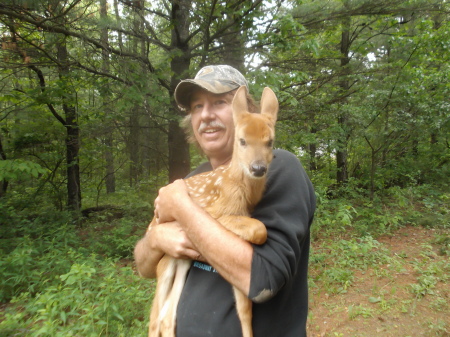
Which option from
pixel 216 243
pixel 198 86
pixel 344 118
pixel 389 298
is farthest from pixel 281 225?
pixel 344 118

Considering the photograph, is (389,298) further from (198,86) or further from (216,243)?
(198,86)

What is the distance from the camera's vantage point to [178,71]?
584cm

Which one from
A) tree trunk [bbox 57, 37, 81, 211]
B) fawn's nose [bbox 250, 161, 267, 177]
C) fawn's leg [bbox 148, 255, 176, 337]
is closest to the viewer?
fawn's nose [bbox 250, 161, 267, 177]

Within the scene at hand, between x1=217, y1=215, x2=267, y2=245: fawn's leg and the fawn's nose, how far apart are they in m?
0.28

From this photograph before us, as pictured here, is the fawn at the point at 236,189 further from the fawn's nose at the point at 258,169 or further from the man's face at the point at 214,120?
the man's face at the point at 214,120

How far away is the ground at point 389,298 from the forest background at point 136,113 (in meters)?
0.23

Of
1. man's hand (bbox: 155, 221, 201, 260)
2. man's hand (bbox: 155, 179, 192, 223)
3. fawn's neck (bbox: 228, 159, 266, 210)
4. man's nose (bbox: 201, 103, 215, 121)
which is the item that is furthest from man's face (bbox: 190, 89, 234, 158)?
man's hand (bbox: 155, 221, 201, 260)

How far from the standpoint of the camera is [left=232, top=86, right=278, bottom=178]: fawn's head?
1.68 m

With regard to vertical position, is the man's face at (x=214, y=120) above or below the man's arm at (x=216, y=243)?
above

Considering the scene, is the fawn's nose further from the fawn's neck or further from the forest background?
the forest background

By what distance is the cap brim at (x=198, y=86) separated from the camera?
1.83 metres

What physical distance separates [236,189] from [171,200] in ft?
1.27

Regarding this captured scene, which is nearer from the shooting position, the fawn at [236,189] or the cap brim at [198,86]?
the fawn at [236,189]

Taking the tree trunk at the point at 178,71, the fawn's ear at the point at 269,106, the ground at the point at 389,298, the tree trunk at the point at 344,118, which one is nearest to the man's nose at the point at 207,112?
the fawn's ear at the point at 269,106
